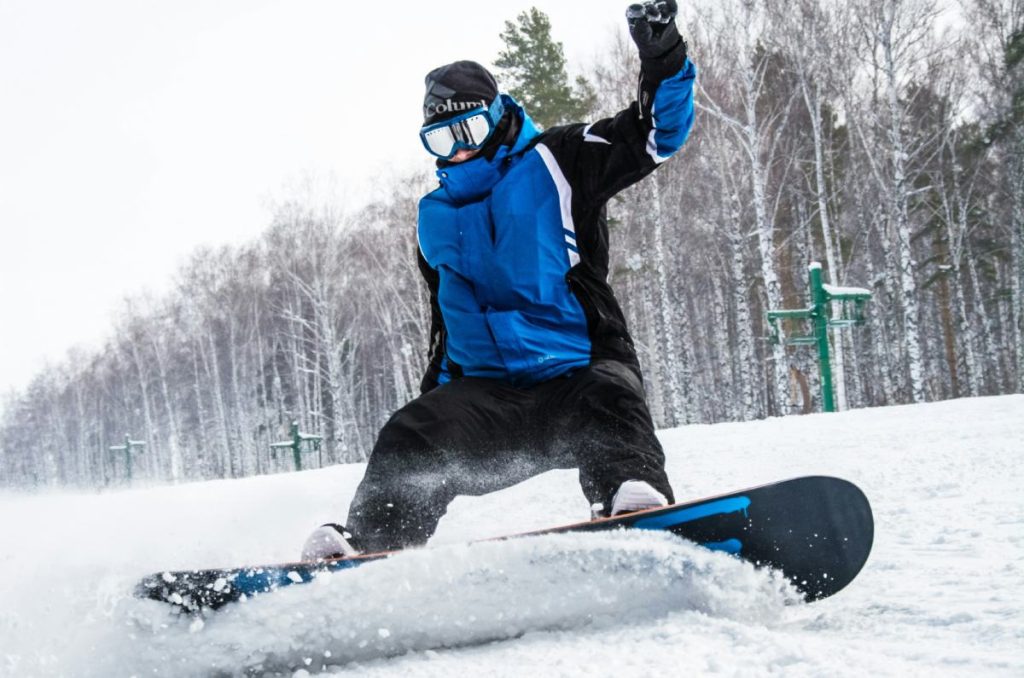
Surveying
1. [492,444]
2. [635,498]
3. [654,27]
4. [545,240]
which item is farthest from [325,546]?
[654,27]

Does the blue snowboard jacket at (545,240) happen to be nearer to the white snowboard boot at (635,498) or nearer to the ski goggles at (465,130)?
the ski goggles at (465,130)

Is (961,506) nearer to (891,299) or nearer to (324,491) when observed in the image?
(324,491)

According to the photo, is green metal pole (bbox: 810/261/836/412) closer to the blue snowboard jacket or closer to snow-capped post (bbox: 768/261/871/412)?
snow-capped post (bbox: 768/261/871/412)

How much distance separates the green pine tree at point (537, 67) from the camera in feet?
64.3

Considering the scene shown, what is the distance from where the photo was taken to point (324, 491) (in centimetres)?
580

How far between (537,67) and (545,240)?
19182 mm

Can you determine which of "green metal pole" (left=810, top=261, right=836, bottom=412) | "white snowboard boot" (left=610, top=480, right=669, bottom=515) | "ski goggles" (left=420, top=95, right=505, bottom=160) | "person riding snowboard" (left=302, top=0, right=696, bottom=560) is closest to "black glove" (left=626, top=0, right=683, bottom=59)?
"person riding snowboard" (left=302, top=0, right=696, bottom=560)

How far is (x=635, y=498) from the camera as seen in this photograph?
1.67m

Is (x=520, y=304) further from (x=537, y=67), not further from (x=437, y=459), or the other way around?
(x=537, y=67)

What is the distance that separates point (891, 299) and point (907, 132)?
16.4 feet

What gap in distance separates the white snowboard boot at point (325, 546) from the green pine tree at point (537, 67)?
18699 millimetres

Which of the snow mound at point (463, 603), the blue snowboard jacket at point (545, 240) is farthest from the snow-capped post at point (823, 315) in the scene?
the snow mound at point (463, 603)

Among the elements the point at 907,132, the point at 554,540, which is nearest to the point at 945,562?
the point at 554,540

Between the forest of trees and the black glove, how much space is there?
13.6m
